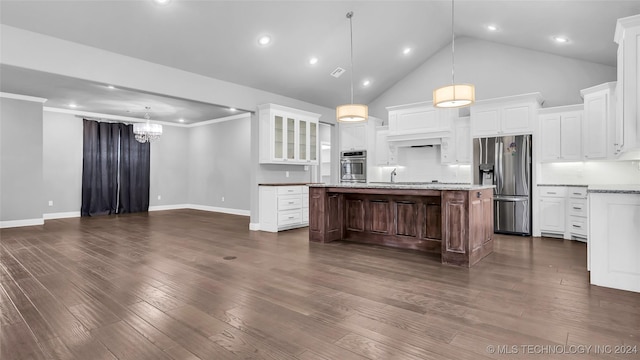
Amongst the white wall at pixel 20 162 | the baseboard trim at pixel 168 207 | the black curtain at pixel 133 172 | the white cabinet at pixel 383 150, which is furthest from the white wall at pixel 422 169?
the white wall at pixel 20 162

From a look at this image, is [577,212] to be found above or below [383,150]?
below

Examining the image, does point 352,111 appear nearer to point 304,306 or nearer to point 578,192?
point 304,306

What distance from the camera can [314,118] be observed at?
727cm

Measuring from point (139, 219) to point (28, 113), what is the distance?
314 cm

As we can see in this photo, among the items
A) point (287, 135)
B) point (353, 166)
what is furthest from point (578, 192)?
point (287, 135)

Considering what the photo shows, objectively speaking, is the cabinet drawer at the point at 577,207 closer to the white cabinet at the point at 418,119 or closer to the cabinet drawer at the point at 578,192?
the cabinet drawer at the point at 578,192

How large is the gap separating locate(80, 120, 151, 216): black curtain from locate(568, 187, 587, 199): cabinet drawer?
33.1 ft

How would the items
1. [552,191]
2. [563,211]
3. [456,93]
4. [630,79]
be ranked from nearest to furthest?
[630,79]
[456,93]
[563,211]
[552,191]

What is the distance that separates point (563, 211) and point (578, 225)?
326 mm

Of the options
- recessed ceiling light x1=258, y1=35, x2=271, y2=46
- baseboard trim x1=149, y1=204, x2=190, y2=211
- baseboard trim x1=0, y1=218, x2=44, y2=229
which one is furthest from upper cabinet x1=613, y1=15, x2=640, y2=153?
baseboard trim x1=149, y1=204, x2=190, y2=211

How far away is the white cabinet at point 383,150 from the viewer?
24.8ft

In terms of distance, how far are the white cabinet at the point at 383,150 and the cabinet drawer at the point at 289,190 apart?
223cm

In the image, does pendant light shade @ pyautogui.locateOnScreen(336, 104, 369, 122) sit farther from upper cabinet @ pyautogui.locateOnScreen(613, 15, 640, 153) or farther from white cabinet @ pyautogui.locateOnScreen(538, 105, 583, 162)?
white cabinet @ pyautogui.locateOnScreen(538, 105, 583, 162)

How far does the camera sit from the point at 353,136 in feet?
26.3
